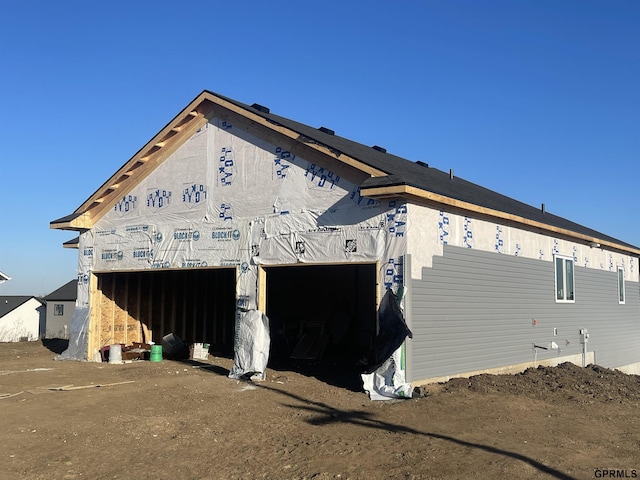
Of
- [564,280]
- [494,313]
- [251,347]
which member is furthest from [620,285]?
[251,347]

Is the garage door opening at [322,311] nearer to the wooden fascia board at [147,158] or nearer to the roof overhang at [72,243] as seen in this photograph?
the wooden fascia board at [147,158]

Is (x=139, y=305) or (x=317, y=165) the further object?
(x=139, y=305)

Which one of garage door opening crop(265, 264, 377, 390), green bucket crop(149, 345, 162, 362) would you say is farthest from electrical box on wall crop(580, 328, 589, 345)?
green bucket crop(149, 345, 162, 362)

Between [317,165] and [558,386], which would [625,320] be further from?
[317,165]

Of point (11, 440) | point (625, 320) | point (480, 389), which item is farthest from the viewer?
point (625, 320)

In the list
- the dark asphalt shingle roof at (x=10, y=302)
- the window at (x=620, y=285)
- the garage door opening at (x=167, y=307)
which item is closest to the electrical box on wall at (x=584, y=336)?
the window at (x=620, y=285)

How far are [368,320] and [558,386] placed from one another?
8897mm

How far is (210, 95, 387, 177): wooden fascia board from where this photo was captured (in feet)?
40.1

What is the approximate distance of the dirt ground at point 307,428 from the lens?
270 inches

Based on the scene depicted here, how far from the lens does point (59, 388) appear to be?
12.1 m

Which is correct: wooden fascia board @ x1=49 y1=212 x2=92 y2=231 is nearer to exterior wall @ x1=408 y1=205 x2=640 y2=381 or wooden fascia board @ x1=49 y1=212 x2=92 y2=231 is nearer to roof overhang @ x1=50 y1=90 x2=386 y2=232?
roof overhang @ x1=50 y1=90 x2=386 y2=232

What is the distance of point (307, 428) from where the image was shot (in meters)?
8.85

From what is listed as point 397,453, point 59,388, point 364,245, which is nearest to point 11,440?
point 59,388

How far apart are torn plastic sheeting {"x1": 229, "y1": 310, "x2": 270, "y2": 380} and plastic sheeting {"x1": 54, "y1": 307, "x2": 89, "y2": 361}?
5.98 metres
